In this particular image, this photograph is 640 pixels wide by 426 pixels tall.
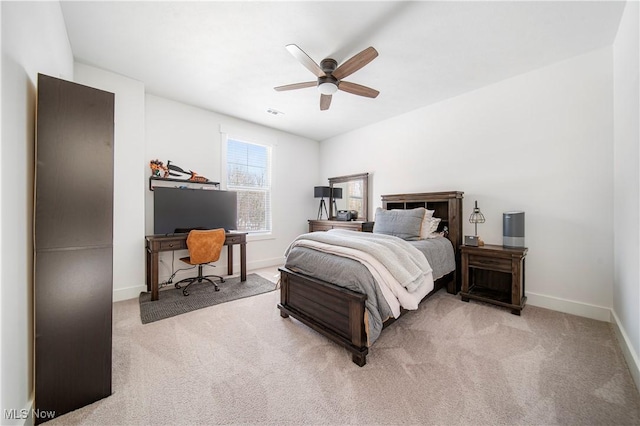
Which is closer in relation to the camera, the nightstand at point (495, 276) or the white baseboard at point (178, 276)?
the nightstand at point (495, 276)

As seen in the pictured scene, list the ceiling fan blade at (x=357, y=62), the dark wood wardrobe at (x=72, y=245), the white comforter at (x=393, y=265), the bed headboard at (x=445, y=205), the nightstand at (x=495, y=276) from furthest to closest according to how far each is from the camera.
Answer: the bed headboard at (x=445, y=205), the nightstand at (x=495, y=276), the ceiling fan blade at (x=357, y=62), the white comforter at (x=393, y=265), the dark wood wardrobe at (x=72, y=245)

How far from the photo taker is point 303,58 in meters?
2.17

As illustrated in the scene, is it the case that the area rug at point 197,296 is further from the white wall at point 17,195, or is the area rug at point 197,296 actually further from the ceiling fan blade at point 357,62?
the ceiling fan blade at point 357,62

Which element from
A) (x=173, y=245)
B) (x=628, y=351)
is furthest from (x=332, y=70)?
(x=628, y=351)

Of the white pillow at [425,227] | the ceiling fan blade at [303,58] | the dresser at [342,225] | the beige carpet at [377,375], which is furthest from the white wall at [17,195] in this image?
the dresser at [342,225]

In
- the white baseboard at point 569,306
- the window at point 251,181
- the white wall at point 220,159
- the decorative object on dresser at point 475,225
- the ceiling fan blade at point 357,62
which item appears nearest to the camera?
the ceiling fan blade at point 357,62

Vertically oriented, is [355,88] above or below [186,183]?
above

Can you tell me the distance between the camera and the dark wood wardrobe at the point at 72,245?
4.38 feet

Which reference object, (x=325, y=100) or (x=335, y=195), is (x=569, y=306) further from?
(x=335, y=195)

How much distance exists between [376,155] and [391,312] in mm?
3387

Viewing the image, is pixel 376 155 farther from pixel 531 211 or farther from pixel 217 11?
pixel 217 11

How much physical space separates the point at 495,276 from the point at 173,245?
169 inches

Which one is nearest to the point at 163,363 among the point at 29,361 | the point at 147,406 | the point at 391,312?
the point at 147,406

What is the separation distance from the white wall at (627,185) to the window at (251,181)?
4.64 meters
